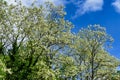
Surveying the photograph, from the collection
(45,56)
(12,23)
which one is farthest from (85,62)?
(12,23)

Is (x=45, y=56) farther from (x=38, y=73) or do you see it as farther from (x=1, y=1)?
(x=1, y=1)

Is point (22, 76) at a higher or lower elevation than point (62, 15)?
lower

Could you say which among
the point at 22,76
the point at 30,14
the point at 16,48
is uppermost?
the point at 30,14

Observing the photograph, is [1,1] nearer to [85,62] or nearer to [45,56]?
[45,56]

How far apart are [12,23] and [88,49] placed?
27.7 meters

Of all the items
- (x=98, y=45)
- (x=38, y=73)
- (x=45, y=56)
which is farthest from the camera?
(x=98, y=45)

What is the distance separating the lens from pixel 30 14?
6900 centimetres

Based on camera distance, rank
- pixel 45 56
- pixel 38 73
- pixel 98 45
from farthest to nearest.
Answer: pixel 98 45 → pixel 45 56 → pixel 38 73

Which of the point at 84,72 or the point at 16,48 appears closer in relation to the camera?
the point at 16,48

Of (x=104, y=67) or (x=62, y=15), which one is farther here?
(x=104, y=67)

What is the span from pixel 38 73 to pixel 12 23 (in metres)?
9.83

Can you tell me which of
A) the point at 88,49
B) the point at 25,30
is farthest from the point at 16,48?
the point at 88,49

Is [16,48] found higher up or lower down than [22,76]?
higher up

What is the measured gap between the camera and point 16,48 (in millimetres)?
69250
